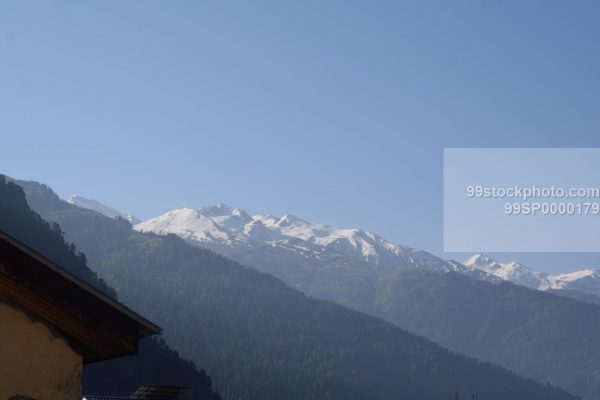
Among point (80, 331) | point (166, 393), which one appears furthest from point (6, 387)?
point (166, 393)

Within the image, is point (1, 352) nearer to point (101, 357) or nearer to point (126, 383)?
point (101, 357)

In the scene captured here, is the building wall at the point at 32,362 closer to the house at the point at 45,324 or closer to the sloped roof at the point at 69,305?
the house at the point at 45,324

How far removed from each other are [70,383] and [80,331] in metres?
0.51

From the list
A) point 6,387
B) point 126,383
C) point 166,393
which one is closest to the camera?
point 6,387

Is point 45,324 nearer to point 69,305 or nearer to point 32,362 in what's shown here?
point 69,305

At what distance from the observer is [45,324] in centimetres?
811

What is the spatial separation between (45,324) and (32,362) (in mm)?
362

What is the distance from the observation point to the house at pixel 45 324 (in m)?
7.82

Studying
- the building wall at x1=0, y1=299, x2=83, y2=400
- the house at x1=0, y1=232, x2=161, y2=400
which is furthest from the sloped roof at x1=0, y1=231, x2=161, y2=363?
the building wall at x1=0, y1=299, x2=83, y2=400

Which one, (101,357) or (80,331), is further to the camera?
(101,357)

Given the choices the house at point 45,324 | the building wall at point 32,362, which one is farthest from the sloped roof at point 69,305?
the building wall at point 32,362

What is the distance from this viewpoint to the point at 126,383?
183625 millimetres

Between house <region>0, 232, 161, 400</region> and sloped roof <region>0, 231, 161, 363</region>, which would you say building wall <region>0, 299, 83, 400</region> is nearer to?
house <region>0, 232, 161, 400</region>

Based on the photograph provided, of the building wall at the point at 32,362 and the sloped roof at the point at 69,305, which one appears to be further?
the sloped roof at the point at 69,305
